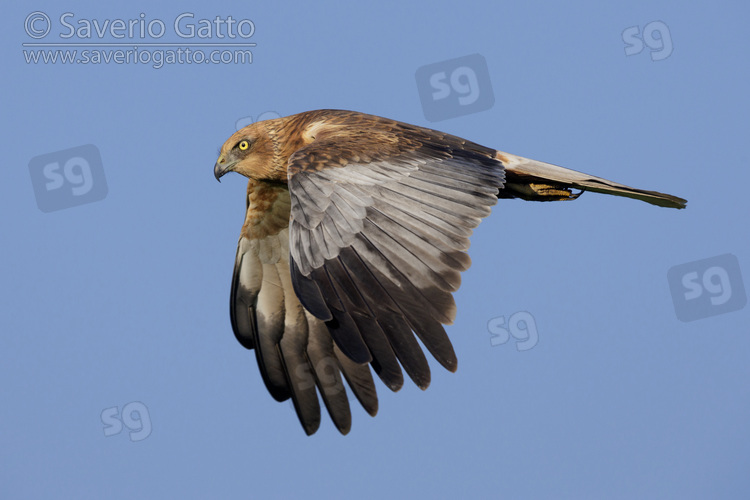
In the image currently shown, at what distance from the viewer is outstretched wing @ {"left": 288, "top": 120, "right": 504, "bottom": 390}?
6688 mm

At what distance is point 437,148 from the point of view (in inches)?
315

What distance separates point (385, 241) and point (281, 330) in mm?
2455

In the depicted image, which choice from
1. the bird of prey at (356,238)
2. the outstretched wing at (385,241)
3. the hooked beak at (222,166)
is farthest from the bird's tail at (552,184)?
the hooked beak at (222,166)

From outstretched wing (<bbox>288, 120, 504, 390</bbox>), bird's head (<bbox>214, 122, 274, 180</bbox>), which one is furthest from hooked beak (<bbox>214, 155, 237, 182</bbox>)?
outstretched wing (<bbox>288, 120, 504, 390</bbox>)

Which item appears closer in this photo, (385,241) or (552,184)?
(385,241)

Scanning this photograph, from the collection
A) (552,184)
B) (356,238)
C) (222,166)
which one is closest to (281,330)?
(222,166)

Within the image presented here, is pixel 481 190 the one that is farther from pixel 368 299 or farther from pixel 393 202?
pixel 368 299

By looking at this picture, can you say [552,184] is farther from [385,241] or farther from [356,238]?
[356,238]

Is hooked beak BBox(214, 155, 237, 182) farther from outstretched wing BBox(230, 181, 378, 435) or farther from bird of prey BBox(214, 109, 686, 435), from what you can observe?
outstretched wing BBox(230, 181, 378, 435)

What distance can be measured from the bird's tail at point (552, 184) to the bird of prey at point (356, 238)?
12 millimetres

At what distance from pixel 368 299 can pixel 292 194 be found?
1028mm

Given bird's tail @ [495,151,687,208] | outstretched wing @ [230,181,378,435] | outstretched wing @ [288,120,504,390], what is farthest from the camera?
outstretched wing @ [230,181,378,435]

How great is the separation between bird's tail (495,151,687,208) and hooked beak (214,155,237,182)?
240cm

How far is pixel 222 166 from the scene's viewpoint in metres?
9.10
